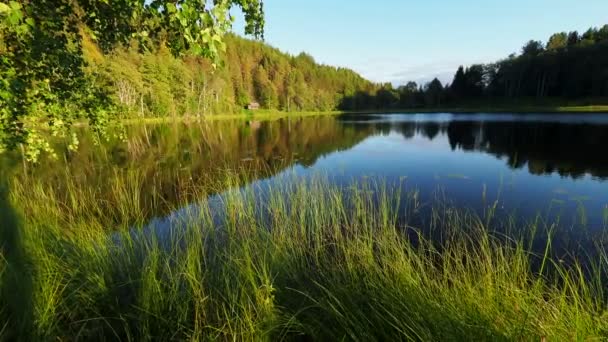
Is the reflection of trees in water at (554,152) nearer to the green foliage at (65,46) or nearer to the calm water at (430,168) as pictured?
the calm water at (430,168)

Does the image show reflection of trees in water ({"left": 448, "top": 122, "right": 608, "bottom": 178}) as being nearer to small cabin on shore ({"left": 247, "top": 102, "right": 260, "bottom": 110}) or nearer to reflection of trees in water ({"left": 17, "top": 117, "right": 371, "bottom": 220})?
reflection of trees in water ({"left": 17, "top": 117, "right": 371, "bottom": 220})

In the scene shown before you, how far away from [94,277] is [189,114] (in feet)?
210

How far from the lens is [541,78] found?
77.4 metres

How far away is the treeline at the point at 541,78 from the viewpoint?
6644 centimetres

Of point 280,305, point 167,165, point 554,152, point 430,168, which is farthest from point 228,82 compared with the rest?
point 280,305

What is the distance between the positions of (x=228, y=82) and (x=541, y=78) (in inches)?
3291

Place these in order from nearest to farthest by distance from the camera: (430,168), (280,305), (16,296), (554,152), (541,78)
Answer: (16,296)
(280,305)
(430,168)
(554,152)
(541,78)

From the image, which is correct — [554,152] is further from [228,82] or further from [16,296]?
[228,82]

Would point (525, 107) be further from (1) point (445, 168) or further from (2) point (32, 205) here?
(2) point (32, 205)

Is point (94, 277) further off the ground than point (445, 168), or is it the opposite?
point (94, 277)

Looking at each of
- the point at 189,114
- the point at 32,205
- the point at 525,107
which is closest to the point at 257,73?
the point at 189,114

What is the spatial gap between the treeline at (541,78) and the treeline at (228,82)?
124 feet

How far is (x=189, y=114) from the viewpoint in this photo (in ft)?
204

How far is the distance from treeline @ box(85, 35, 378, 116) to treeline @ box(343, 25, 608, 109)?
37679mm
